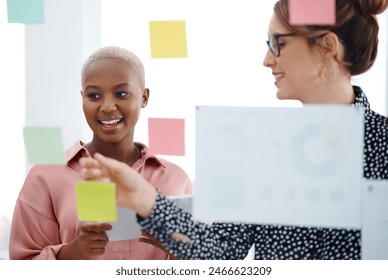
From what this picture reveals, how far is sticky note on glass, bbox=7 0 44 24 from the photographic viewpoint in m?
1.01

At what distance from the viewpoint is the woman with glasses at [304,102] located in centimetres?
88

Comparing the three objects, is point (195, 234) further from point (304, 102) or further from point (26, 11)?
point (26, 11)

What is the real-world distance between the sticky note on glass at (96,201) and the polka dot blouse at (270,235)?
0.07 m

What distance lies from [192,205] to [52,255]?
0.28 metres

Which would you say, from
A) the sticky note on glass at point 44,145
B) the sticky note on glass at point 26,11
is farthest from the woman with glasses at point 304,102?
the sticky note on glass at point 26,11

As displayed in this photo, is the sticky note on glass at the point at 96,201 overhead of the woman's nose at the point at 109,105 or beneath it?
beneath

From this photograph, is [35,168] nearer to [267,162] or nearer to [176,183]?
[176,183]

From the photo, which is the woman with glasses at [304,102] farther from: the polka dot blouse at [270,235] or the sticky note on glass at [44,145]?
the sticky note on glass at [44,145]

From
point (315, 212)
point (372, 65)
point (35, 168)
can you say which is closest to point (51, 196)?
point (35, 168)

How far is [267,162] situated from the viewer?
0.92 m

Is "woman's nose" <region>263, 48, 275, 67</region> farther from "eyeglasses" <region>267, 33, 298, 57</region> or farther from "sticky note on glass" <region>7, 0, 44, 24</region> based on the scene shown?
"sticky note on glass" <region>7, 0, 44, 24</region>

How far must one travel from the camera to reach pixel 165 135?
1.01 meters

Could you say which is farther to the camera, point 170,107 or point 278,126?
point 170,107

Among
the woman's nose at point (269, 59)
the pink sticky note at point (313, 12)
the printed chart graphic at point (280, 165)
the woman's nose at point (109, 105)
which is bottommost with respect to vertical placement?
the printed chart graphic at point (280, 165)
